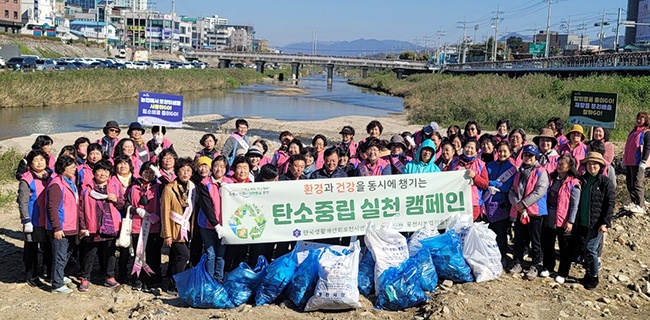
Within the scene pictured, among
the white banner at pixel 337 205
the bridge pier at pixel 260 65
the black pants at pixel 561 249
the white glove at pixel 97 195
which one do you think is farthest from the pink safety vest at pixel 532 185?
the bridge pier at pixel 260 65

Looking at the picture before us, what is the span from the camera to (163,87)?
49219mm

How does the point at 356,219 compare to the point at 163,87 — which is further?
the point at 163,87

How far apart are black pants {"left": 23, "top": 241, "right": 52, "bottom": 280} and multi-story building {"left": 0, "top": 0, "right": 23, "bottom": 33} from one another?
228 feet

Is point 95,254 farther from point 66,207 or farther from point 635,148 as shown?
point 635,148

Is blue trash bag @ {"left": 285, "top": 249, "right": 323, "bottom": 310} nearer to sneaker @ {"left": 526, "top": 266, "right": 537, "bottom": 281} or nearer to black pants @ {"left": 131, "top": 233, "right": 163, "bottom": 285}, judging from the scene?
black pants @ {"left": 131, "top": 233, "right": 163, "bottom": 285}

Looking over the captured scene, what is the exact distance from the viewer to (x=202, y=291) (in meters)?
6.18

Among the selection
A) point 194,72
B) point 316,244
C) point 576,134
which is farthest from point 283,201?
point 194,72

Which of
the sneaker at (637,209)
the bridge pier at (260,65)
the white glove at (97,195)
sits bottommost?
the sneaker at (637,209)

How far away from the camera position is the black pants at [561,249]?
7.29 metres

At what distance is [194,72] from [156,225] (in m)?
56.7

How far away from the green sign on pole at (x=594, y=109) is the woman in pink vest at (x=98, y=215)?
28.4 ft

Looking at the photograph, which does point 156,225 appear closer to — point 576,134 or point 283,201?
point 283,201

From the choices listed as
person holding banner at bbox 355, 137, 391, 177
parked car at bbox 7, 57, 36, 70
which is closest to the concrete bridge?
parked car at bbox 7, 57, 36, 70

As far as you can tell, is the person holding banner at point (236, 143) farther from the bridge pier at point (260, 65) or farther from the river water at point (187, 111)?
the bridge pier at point (260, 65)
